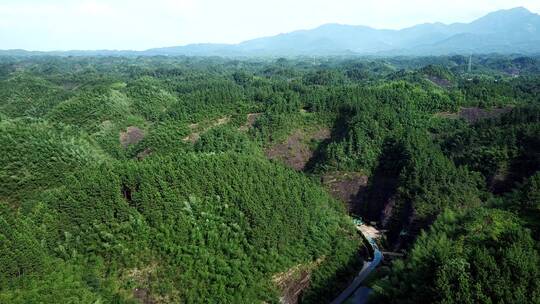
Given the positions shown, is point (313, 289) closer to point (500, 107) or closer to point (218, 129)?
point (218, 129)

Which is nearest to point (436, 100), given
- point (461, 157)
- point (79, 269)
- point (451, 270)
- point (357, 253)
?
point (461, 157)

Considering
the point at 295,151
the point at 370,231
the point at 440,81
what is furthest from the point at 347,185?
the point at 440,81

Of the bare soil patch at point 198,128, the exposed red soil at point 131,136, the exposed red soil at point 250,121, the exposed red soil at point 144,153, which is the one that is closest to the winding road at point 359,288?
the exposed red soil at point 250,121

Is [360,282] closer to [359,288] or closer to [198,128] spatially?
[359,288]

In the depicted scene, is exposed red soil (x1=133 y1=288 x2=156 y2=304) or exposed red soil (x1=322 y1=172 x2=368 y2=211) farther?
exposed red soil (x1=322 y1=172 x2=368 y2=211)

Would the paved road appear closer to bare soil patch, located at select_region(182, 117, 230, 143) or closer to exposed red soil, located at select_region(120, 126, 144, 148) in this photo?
bare soil patch, located at select_region(182, 117, 230, 143)

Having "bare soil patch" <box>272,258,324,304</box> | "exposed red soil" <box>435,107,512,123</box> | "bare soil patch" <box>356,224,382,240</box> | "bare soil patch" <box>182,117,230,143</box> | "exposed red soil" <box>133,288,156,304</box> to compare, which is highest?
"bare soil patch" <box>182,117,230,143</box>

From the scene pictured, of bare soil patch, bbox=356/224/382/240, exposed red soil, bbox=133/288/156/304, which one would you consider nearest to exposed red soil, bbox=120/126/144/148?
bare soil patch, bbox=356/224/382/240
